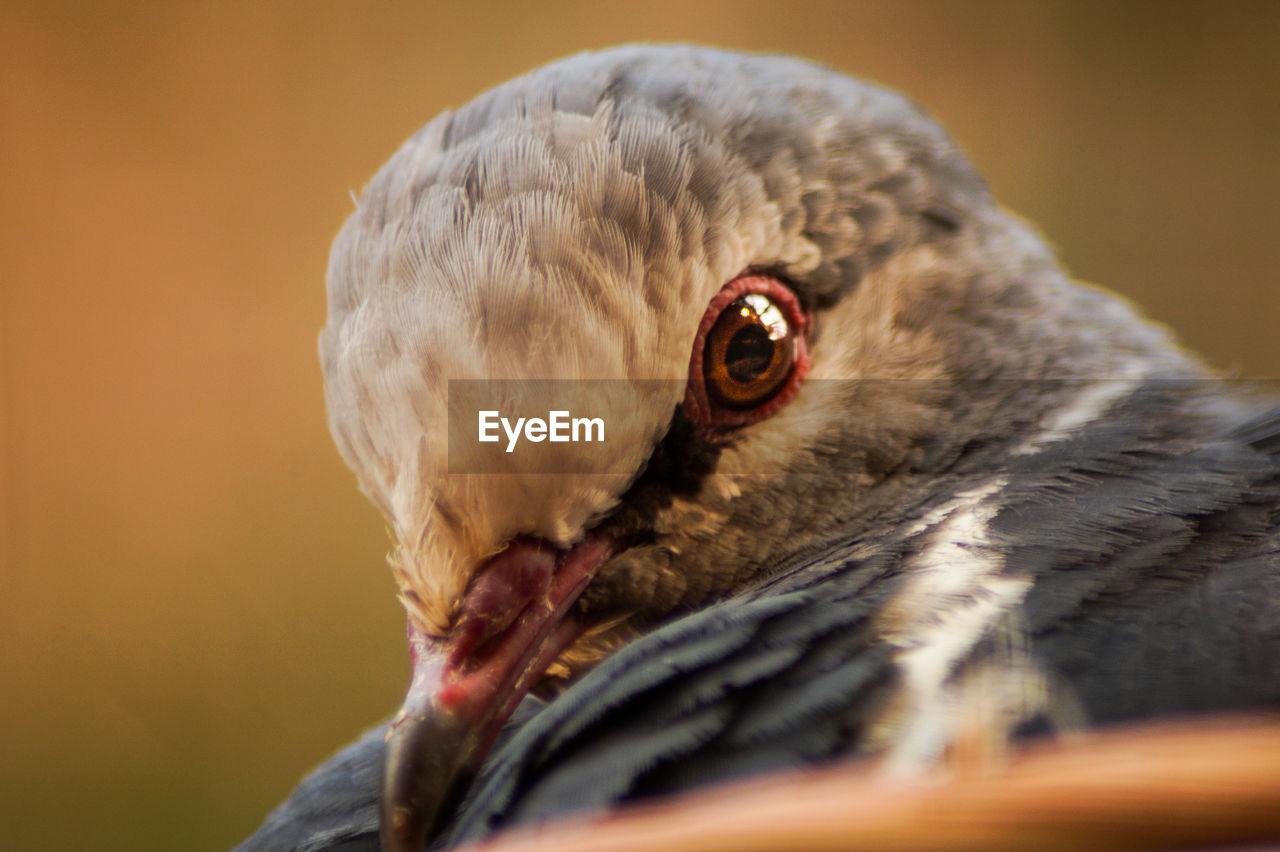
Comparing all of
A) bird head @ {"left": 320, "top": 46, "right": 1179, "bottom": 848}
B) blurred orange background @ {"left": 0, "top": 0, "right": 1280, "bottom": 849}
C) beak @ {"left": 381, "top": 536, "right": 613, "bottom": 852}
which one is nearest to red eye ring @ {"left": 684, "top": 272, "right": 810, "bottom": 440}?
bird head @ {"left": 320, "top": 46, "right": 1179, "bottom": 848}

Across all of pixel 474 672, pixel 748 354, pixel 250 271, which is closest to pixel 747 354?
pixel 748 354

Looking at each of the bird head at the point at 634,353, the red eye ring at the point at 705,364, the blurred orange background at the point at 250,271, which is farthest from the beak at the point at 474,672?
the blurred orange background at the point at 250,271

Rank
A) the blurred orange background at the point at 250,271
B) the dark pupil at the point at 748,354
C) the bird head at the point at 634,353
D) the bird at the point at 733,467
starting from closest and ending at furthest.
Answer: the bird at the point at 733,467, the bird head at the point at 634,353, the dark pupil at the point at 748,354, the blurred orange background at the point at 250,271

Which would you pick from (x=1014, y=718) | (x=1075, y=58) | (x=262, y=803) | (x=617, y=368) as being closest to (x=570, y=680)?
(x=617, y=368)

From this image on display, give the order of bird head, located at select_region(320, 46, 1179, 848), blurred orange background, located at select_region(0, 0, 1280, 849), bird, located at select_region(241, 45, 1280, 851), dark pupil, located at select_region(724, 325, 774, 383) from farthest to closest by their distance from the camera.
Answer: blurred orange background, located at select_region(0, 0, 1280, 849), dark pupil, located at select_region(724, 325, 774, 383), bird head, located at select_region(320, 46, 1179, 848), bird, located at select_region(241, 45, 1280, 851)

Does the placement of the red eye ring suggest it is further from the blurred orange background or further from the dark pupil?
the blurred orange background

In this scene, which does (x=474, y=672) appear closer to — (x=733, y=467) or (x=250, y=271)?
(x=733, y=467)

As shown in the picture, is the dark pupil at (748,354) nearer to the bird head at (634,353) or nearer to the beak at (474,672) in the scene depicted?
the bird head at (634,353)
